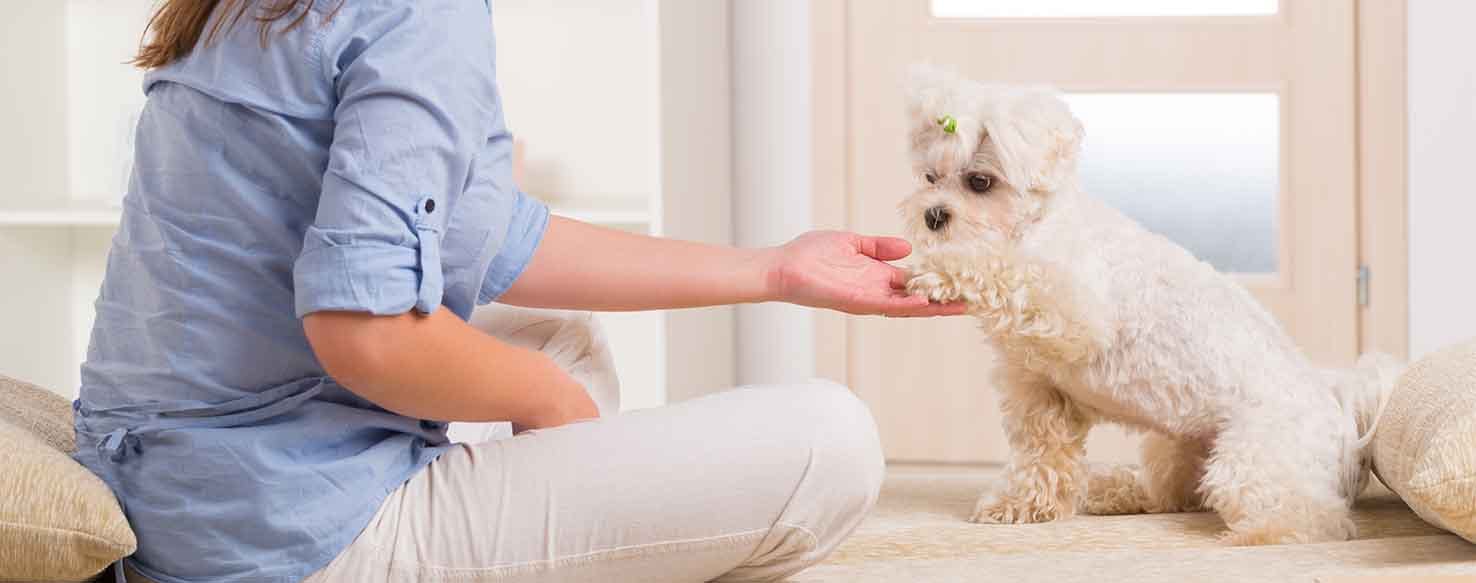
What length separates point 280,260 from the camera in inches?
36.0

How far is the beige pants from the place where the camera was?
0.98 meters

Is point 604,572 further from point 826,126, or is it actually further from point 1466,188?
point 1466,188

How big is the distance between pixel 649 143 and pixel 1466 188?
5.34ft

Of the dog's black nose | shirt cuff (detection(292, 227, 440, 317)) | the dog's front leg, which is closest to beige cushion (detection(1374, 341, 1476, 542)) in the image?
the dog's front leg

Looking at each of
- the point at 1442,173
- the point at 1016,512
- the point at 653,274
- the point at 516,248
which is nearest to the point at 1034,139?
the point at 1016,512

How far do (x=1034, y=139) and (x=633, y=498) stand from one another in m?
0.87

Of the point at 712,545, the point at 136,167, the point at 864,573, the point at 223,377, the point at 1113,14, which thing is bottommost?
the point at 864,573

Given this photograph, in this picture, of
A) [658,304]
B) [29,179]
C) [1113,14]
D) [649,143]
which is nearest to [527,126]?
[649,143]

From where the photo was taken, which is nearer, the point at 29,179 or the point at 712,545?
the point at 712,545

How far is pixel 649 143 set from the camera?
229cm

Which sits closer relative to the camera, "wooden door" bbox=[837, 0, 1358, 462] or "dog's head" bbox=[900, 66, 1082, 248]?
"dog's head" bbox=[900, 66, 1082, 248]

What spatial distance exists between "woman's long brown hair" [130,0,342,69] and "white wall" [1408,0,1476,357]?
244 cm

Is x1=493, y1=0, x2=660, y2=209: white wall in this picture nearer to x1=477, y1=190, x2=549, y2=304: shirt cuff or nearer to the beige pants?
x1=477, y1=190, x2=549, y2=304: shirt cuff

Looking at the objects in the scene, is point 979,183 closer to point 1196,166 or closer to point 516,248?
point 516,248
